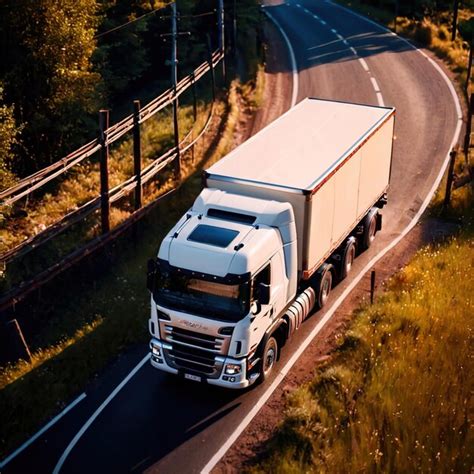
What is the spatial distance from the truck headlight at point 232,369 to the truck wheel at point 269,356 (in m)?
0.83

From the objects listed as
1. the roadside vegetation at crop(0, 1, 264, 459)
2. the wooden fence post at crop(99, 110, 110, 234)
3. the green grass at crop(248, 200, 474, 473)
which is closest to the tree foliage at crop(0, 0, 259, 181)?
the roadside vegetation at crop(0, 1, 264, 459)

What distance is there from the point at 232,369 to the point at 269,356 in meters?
1.51

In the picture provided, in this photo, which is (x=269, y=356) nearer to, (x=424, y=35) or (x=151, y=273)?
(x=151, y=273)

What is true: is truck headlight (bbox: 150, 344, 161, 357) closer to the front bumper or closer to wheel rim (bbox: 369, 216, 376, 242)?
the front bumper

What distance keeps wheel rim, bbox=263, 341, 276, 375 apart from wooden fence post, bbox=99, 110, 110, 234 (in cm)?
744

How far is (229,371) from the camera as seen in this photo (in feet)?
46.7

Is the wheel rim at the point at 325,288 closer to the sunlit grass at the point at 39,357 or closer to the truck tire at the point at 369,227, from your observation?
the truck tire at the point at 369,227

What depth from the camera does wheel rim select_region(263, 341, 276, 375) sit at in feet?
49.7

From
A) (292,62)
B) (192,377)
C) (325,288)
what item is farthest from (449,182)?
(292,62)

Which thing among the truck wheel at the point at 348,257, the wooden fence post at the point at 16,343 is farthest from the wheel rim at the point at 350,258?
the wooden fence post at the point at 16,343

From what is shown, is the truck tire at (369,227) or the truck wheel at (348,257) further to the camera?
the truck tire at (369,227)

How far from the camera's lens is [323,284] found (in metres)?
17.6

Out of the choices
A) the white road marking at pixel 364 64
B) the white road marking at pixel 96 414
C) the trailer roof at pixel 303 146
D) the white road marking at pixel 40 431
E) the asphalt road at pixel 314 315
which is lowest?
the white road marking at pixel 40 431

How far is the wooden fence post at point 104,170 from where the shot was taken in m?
19.5
